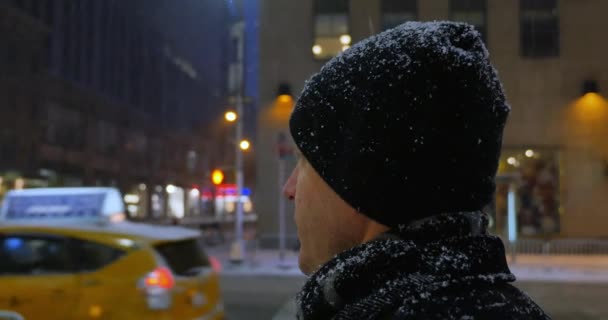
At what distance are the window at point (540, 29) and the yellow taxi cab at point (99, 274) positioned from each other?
1670 cm

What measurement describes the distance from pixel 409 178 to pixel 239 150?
16.5 meters

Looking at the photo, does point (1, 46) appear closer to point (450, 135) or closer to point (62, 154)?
point (62, 154)

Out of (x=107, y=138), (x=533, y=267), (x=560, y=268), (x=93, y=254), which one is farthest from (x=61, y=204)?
(x=107, y=138)

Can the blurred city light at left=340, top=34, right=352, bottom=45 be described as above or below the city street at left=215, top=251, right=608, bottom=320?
above

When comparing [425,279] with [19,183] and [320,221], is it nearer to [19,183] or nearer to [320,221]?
[320,221]

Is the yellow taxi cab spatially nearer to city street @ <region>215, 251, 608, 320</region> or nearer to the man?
city street @ <region>215, 251, 608, 320</region>

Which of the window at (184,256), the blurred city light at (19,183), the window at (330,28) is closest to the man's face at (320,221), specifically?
the window at (184,256)

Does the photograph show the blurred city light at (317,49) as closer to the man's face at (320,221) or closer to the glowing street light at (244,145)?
the glowing street light at (244,145)

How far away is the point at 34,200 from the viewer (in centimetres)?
980

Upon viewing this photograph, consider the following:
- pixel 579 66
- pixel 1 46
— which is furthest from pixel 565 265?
pixel 1 46

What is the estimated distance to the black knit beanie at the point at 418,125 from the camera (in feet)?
3.76

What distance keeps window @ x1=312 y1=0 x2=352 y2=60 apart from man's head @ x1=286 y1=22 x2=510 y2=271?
765 inches

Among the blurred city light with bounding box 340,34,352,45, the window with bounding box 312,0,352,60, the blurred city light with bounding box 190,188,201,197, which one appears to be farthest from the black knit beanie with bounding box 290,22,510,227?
the blurred city light with bounding box 190,188,201,197

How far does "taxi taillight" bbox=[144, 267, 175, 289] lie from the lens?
5.69 metres
